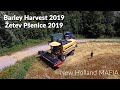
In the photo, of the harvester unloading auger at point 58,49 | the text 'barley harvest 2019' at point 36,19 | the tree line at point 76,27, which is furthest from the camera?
the harvester unloading auger at point 58,49

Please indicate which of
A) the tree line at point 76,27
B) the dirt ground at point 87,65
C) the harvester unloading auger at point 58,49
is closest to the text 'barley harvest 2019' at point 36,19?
the tree line at point 76,27

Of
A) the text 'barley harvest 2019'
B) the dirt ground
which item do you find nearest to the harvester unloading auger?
the dirt ground

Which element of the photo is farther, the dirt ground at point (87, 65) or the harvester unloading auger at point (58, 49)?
the harvester unloading auger at point (58, 49)

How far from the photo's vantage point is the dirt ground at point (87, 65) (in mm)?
10648

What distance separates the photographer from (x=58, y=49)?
1128 cm

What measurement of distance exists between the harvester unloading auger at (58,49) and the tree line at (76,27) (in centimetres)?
31

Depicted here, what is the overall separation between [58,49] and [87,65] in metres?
1.32

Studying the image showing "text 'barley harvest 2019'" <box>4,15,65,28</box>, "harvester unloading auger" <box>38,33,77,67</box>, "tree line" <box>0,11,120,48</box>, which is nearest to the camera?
"text 'barley harvest 2019'" <box>4,15,65,28</box>

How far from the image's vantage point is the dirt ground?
10.6m

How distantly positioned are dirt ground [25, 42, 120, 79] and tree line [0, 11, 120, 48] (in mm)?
523

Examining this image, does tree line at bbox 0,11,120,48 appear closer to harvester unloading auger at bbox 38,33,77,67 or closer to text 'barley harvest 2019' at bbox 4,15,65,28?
text 'barley harvest 2019' at bbox 4,15,65,28

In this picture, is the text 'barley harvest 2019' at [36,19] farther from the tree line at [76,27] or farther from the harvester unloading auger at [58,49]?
the harvester unloading auger at [58,49]

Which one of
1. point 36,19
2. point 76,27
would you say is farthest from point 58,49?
point 36,19
